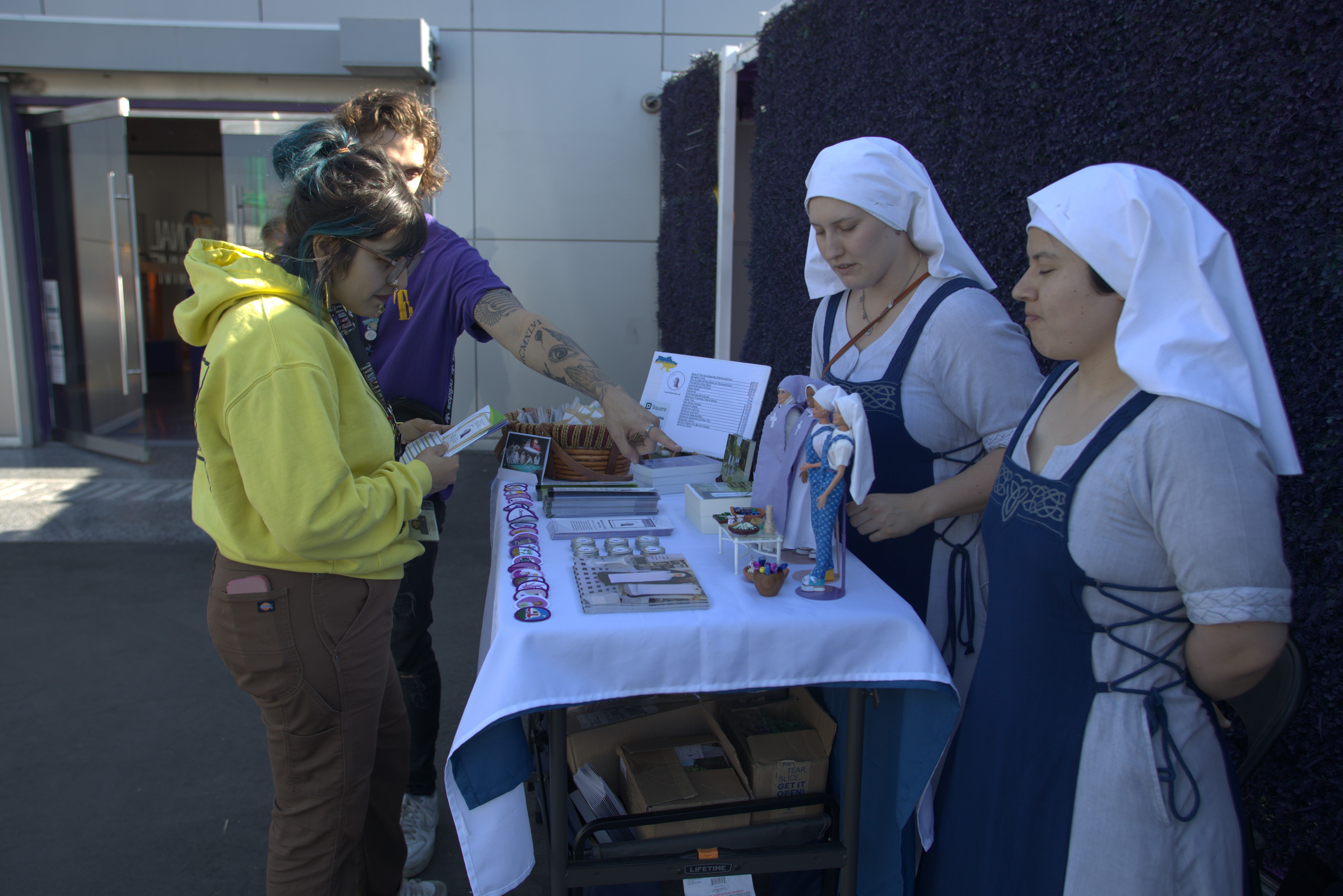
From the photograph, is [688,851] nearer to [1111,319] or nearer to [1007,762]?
[1007,762]

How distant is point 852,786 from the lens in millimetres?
1697

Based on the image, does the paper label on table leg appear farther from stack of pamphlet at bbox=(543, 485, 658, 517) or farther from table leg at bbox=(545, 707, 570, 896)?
stack of pamphlet at bbox=(543, 485, 658, 517)

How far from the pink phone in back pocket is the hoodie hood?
0.45 m

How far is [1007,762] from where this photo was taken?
59.5 inches

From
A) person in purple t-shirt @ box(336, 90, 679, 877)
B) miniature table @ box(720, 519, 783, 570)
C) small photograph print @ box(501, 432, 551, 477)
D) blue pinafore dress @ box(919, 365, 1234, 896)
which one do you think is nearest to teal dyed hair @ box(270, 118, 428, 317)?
person in purple t-shirt @ box(336, 90, 679, 877)

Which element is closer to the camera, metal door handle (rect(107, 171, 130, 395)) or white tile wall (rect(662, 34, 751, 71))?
metal door handle (rect(107, 171, 130, 395))

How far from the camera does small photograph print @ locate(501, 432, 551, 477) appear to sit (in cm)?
236

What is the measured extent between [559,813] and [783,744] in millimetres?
541

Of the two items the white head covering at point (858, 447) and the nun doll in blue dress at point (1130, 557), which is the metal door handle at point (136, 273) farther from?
the nun doll in blue dress at point (1130, 557)

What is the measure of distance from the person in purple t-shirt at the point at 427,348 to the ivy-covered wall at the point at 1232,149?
147 centimetres

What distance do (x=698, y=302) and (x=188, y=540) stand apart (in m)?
3.94

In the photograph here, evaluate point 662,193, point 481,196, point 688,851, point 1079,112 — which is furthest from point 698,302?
point 688,851

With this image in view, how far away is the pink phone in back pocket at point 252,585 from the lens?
5.24ft

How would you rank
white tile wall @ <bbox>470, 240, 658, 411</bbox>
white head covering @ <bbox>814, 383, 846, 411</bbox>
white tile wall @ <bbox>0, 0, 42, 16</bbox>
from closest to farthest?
white head covering @ <bbox>814, 383, 846, 411</bbox> < white tile wall @ <bbox>0, 0, 42, 16</bbox> < white tile wall @ <bbox>470, 240, 658, 411</bbox>
